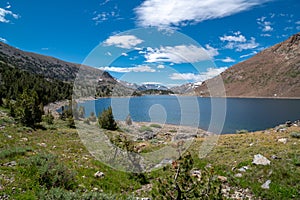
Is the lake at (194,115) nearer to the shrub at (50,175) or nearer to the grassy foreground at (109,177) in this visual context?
the grassy foreground at (109,177)

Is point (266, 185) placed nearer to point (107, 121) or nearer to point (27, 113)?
point (27, 113)

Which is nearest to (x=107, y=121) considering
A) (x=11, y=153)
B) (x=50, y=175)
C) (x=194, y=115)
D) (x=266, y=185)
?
Answer: (x=11, y=153)

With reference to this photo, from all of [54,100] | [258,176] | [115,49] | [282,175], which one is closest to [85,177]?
[115,49]

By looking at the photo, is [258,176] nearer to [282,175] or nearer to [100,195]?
[282,175]

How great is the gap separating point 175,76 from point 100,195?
333 inches

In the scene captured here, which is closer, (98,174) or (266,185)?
(266,185)

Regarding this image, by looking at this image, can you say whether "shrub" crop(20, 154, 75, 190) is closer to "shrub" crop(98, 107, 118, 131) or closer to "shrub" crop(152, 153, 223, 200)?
"shrub" crop(152, 153, 223, 200)

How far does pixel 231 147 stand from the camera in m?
16.8

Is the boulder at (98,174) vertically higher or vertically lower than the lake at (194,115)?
lower

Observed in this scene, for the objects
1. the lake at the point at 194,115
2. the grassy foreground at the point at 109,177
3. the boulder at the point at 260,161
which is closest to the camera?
the grassy foreground at the point at 109,177

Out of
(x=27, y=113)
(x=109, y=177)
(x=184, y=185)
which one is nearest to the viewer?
(x=184, y=185)

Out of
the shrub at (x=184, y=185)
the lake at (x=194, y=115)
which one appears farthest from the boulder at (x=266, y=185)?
the lake at (x=194, y=115)

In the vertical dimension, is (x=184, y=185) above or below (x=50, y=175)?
above

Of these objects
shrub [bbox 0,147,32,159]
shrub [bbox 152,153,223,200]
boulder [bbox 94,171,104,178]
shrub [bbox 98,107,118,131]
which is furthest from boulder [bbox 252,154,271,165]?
shrub [bbox 98,107,118,131]
